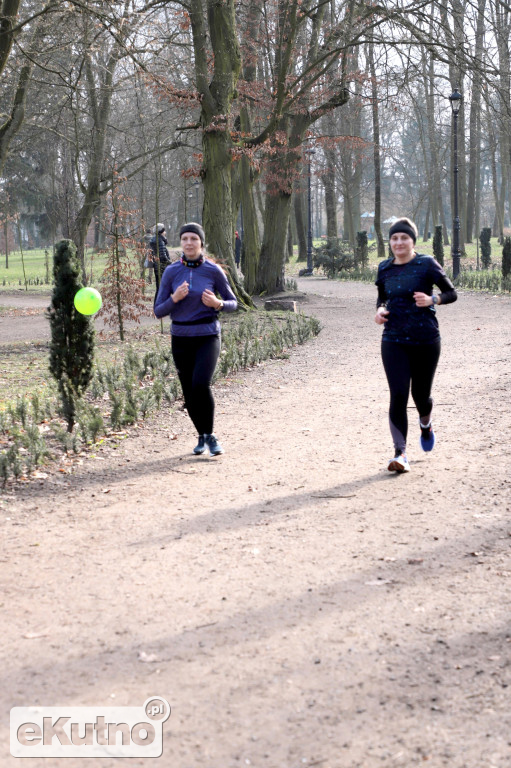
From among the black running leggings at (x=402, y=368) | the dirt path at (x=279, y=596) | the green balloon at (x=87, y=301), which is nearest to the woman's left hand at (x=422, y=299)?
the black running leggings at (x=402, y=368)

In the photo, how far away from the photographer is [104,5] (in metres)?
12.8

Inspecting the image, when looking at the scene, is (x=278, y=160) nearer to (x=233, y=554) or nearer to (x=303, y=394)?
(x=303, y=394)

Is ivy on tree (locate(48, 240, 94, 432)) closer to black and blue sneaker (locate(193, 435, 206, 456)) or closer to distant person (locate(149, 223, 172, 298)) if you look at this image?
black and blue sneaker (locate(193, 435, 206, 456))

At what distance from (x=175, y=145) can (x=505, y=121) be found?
668 cm

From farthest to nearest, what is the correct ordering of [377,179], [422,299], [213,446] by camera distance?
[377,179] → [213,446] → [422,299]

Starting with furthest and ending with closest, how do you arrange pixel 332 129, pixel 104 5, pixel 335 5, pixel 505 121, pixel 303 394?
pixel 332 129
pixel 335 5
pixel 505 121
pixel 104 5
pixel 303 394

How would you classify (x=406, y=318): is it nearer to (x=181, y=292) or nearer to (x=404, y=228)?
(x=404, y=228)

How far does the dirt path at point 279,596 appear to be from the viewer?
3.09 m

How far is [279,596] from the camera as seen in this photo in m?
4.30

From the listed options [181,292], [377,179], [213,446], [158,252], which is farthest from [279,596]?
[377,179]

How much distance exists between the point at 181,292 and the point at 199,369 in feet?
2.18

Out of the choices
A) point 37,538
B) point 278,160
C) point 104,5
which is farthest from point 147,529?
point 278,160

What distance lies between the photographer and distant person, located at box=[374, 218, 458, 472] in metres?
6.43

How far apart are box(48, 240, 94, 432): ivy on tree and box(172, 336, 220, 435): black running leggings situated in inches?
42.4
